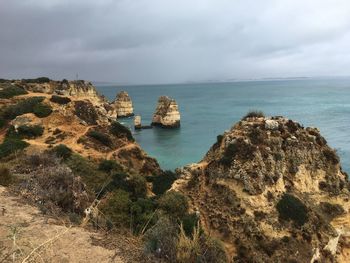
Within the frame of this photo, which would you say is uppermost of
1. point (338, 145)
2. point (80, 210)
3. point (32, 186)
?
point (32, 186)

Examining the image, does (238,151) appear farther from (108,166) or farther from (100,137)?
(100,137)

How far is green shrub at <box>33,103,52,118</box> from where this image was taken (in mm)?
36438

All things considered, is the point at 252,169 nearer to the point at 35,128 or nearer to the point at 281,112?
Answer: the point at 35,128

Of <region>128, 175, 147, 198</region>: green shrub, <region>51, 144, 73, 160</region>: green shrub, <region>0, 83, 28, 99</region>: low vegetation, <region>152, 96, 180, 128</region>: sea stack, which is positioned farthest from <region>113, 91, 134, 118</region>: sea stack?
<region>128, 175, 147, 198</region>: green shrub

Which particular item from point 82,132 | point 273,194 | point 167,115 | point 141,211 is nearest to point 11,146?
point 82,132

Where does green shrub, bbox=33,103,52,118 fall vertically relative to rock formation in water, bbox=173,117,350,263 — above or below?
above

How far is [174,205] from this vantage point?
19.3m

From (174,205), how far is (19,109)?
80.8 feet

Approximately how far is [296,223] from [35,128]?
25.1 m

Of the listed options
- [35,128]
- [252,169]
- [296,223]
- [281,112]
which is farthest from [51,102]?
[281,112]

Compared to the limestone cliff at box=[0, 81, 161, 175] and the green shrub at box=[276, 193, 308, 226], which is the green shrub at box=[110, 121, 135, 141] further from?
the green shrub at box=[276, 193, 308, 226]

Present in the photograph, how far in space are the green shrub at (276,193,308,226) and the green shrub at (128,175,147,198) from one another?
10.9 metres

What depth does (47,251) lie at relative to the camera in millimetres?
6379

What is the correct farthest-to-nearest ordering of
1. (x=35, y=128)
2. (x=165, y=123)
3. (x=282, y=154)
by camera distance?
1. (x=165, y=123)
2. (x=35, y=128)
3. (x=282, y=154)
